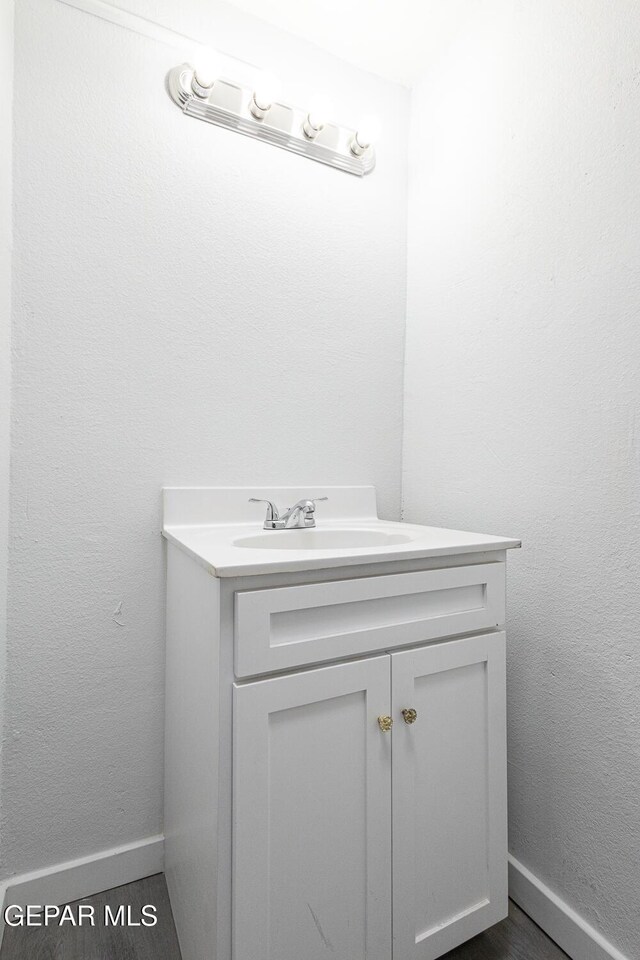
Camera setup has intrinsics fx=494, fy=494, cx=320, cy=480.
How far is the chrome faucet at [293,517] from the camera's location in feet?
3.99

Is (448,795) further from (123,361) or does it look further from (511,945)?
(123,361)

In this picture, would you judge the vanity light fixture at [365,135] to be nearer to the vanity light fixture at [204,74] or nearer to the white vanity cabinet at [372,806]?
the vanity light fixture at [204,74]

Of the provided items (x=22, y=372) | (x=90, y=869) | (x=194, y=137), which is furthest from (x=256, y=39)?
(x=90, y=869)

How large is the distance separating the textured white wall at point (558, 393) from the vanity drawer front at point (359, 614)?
179mm

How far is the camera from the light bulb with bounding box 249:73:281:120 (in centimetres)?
122

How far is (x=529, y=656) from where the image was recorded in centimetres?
108

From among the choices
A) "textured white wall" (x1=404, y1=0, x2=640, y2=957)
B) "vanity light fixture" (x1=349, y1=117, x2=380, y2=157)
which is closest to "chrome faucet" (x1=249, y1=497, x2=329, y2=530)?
"textured white wall" (x1=404, y1=0, x2=640, y2=957)

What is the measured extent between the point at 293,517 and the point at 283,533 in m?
0.05

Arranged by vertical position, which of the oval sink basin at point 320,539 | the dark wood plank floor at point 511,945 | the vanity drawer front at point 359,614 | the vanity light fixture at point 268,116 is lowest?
the dark wood plank floor at point 511,945

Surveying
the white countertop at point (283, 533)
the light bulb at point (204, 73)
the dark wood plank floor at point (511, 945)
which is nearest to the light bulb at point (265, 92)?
the light bulb at point (204, 73)

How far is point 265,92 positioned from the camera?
4.00 ft

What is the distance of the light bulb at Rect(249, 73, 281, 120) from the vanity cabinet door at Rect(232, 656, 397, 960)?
1323 mm

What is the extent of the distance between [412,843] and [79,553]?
2.88ft

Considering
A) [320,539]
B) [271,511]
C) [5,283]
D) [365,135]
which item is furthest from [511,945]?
[365,135]
